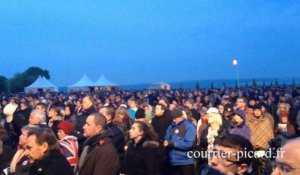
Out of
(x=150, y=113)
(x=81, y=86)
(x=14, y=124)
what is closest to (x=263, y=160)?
(x=150, y=113)

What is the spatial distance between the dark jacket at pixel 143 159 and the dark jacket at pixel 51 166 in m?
2.04

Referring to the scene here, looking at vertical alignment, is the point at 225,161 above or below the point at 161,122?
above

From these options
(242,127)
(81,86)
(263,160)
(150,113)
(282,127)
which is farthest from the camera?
(81,86)

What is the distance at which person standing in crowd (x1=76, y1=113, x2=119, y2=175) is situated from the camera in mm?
5484

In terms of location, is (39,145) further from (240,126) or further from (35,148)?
(240,126)

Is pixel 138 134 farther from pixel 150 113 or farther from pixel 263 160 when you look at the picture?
pixel 150 113

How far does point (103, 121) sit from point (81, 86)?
38.7 metres

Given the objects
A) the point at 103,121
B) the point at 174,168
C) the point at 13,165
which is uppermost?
the point at 103,121

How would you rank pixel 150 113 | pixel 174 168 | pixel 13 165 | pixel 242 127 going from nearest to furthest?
pixel 13 165
pixel 242 127
pixel 174 168
pixel 150 113

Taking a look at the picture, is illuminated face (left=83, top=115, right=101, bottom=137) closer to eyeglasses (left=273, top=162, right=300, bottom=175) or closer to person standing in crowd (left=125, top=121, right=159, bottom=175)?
person standing in crowd (left=125, top=121, right=159, bottom=175)

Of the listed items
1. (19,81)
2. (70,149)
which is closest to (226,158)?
(70,149)

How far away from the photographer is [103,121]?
593cm

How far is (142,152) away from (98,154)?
1.24 m

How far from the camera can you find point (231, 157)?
331cm
